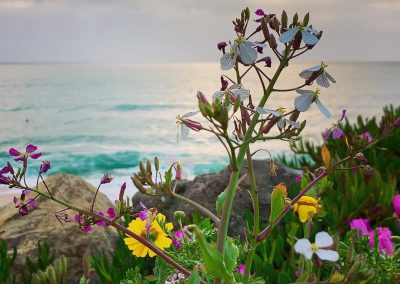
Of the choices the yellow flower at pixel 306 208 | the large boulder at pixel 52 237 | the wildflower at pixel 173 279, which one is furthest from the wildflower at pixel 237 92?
the large boulder at pixel 52 237

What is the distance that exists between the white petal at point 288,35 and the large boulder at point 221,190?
264 centimetres

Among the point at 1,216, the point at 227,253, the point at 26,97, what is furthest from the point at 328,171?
the point at 26,97

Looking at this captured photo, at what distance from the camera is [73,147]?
25812mm

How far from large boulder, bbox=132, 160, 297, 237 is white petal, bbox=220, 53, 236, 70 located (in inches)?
99.9

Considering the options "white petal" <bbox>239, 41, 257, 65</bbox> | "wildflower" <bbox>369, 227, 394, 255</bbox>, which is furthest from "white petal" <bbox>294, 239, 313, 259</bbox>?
"wildflower" <bbox>369, 227, 394, 255</bbox>

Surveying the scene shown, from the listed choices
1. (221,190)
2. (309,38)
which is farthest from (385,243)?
(221,190)

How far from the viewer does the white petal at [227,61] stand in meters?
1.43

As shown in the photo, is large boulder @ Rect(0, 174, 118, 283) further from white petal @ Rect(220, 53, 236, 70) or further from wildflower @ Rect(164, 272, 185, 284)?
white petal @ Rect(220, 53, 236, 70)

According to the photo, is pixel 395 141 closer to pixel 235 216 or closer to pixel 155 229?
pixel 235 216

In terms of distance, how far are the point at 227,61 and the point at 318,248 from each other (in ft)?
1.46

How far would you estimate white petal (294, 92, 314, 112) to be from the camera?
1.36m

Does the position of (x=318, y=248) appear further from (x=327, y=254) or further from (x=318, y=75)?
(x=318, y=75)

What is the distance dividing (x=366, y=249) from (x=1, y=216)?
297 cm

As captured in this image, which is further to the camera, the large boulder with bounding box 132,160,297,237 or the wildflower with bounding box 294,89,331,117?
the large boulder with bounding box 132,160,297,237
